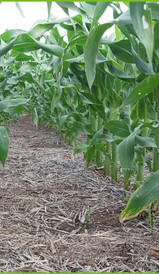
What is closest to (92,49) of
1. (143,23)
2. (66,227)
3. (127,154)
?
(143,23)

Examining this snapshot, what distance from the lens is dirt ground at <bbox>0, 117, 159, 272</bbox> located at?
1.28 metres

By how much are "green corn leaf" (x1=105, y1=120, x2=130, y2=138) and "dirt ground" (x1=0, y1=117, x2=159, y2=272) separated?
420mm

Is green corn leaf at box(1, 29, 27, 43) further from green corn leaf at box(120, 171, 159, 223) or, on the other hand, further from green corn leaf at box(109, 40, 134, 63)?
green corn leaf at box(120, 171, 159, 223)

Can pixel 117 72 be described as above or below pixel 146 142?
above

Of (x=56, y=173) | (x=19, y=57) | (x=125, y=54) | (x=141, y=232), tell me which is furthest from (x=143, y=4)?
(x=56, y=173)

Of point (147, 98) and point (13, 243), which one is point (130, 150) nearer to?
point (147, 98)

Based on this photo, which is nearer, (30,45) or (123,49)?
(123,49)

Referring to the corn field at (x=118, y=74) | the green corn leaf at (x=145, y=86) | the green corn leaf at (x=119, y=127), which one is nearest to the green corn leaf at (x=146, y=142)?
the corn field at (x=118, y=74)

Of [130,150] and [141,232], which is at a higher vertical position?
[130,150]

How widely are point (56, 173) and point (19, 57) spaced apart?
88 cm

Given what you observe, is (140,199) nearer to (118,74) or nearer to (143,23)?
(143,23)

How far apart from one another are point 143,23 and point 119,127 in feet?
2.61

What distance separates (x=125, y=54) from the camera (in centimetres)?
167

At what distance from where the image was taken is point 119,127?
1759 millimetres
